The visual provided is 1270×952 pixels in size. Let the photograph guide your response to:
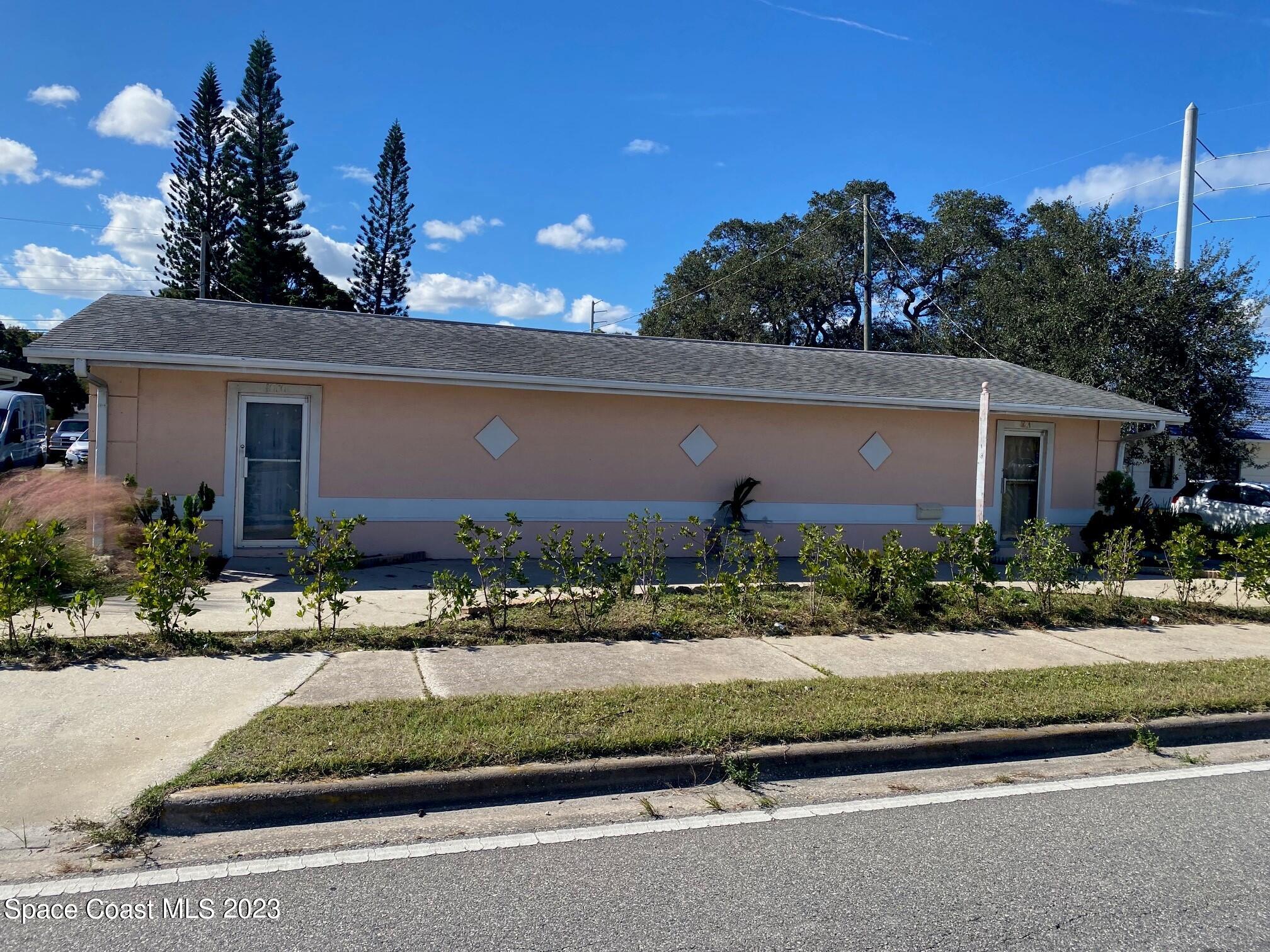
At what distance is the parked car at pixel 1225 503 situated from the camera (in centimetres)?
1759

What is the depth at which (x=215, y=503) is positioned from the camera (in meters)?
10.8

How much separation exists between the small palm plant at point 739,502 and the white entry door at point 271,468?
5.56 m

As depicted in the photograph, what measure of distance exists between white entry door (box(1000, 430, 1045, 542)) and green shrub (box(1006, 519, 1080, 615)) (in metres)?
4.34

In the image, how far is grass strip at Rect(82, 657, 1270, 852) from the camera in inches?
183

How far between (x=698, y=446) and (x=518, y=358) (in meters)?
2.79

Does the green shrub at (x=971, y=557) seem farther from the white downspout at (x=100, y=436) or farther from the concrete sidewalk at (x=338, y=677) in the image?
the white downspout at (x=100, y=436)

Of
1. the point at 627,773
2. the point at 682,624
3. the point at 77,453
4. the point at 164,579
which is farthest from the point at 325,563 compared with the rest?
the point at 77,453

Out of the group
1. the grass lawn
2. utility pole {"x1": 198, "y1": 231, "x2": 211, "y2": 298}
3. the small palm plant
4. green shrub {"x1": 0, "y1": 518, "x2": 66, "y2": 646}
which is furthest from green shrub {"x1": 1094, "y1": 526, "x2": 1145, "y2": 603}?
utility pole {"x1": 198, "y1": 231, "x2": 211, "y2": 298}

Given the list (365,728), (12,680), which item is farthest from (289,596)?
(365,728)

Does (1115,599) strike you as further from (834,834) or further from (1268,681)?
(834,834)

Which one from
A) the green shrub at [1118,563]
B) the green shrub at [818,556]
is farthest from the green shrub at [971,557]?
the green shrub at [1118,563]

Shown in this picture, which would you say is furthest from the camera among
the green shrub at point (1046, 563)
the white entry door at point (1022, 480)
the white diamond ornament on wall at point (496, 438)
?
the white entry door at point (1022, 480)

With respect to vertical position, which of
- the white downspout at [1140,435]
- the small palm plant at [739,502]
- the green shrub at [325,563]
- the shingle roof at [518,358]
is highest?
the shingle roof at [518,358]

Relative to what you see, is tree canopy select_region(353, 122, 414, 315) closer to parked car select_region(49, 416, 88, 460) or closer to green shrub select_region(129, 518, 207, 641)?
parked car select_region(49, 416, 88, 460)
